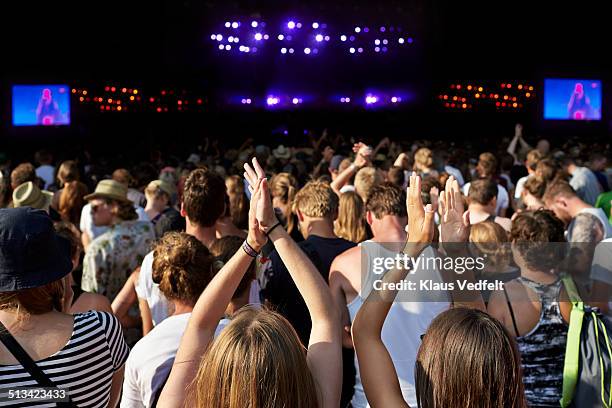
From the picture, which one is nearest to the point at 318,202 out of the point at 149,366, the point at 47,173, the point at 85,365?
the point at 149,366

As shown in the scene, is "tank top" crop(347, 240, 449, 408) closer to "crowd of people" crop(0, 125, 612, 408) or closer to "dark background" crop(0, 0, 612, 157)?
"crowd of people" crop(0, 125, 612, 408)

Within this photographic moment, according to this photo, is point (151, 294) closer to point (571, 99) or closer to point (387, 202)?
point (387, 202)

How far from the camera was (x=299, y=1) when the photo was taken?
17750 mm

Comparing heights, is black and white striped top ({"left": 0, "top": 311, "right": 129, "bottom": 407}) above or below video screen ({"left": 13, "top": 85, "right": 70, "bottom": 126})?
below

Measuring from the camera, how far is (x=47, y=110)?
16562 mm

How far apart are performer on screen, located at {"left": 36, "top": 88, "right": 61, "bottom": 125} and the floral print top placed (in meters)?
13.4

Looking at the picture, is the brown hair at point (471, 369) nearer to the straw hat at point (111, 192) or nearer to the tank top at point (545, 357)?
the tank top at point (545, 357)

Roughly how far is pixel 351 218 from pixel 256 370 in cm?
289

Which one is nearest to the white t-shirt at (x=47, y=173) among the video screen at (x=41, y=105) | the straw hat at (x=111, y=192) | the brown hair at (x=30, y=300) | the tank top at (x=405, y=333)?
the straw hat at (x=111, y=192)

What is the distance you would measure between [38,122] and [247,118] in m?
5.41

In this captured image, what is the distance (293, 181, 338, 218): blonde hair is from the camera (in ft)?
12.5

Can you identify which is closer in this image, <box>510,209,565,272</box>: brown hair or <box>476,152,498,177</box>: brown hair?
<box>510,209,565,272</box>: brown hair

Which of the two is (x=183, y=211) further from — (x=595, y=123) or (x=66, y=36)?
(x=595, y=123)

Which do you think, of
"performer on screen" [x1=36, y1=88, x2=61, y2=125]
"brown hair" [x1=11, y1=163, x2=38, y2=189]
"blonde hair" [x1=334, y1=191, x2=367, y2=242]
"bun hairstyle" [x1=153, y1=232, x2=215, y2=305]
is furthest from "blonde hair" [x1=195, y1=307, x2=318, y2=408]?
"performer on screen" [x1=36, y1=88, x2=61, y2=125]
